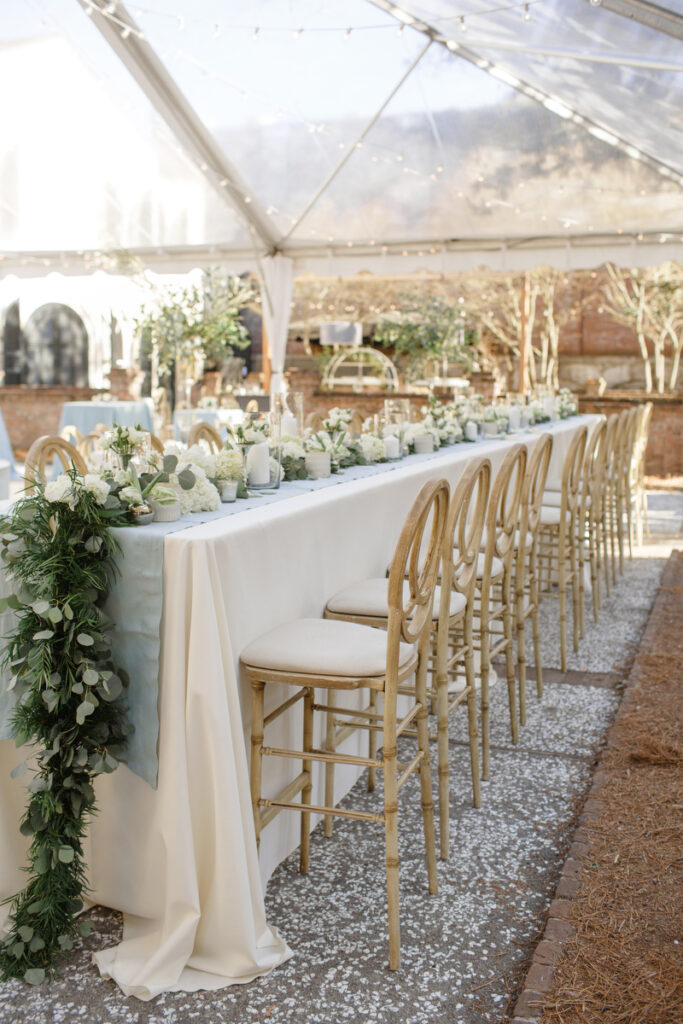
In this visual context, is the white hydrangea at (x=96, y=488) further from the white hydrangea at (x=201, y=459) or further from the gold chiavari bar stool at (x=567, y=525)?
the gold chiavari bar stool at (x=567, y=525)

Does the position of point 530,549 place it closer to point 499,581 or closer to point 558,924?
point 499,581

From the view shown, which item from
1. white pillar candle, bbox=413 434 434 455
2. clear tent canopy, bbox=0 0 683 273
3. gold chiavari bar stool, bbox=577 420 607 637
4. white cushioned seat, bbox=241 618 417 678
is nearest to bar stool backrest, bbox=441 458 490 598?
white cushioned seat, bbox=241 618 417 678

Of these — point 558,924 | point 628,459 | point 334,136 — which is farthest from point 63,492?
point 334,136

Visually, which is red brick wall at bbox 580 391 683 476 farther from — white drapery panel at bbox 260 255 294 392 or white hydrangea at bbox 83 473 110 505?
white hydrangea at bbox 83 473 110 505

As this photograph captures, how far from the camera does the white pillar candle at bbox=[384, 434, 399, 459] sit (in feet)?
14.4

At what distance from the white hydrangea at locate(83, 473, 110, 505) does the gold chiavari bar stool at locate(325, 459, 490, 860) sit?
2.96 ft

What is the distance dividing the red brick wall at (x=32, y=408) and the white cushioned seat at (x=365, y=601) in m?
12.2

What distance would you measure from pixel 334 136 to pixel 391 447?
5452 millimetres

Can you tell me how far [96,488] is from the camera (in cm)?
227

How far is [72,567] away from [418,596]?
865mm

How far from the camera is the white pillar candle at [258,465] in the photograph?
322 cm

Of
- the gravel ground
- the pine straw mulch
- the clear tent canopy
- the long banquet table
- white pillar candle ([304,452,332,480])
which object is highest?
the clear tent canopy

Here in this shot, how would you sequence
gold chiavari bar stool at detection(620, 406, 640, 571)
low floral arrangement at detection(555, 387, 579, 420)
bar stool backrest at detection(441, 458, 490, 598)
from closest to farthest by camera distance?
bar stool backrest at detection(441, 458, 490, 598), gold chiavari bar stool at detection(620, 406, 640, 571), low floral arrangement at detection(555, 387, 579, 420)

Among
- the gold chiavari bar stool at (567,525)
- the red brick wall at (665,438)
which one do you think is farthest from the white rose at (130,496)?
the red brick wall at (665,438)
